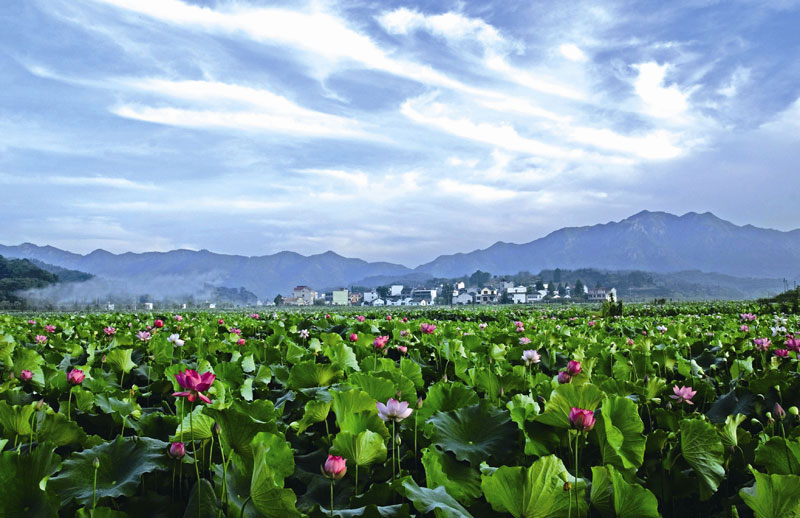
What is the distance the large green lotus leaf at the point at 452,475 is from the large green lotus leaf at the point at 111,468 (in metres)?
0.76

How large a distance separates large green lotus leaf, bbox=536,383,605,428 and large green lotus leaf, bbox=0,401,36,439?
1.60 metres

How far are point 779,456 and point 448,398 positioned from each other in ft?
3.32

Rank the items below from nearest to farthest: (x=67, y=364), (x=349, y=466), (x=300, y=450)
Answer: (x=349, y=466), (x=300, y=450), (x=67, y=364)

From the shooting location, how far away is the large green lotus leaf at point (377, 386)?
6.02ft

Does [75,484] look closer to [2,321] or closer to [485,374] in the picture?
[485,374]

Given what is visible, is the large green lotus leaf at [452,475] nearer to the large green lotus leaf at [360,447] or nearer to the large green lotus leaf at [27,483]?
the large green lotus leaf at [360,447]

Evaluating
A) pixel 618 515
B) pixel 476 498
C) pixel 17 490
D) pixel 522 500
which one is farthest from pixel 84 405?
pixel 618 515

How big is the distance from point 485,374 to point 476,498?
837 millimetres

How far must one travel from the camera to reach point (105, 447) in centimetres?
150

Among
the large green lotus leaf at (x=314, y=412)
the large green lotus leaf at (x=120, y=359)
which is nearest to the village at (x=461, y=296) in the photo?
the large green lotus leaf at (x=120, y=359)

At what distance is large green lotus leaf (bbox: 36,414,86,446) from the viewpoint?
1606 millimetres

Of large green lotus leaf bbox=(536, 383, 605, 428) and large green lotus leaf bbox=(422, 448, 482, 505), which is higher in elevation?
large green lotus leaf bbox=(536, 383, 605, 428)

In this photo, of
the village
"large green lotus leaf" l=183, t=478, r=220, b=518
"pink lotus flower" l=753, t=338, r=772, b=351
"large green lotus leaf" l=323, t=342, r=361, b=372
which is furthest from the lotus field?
the village

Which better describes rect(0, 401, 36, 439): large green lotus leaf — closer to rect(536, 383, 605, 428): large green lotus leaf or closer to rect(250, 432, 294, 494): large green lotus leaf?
rect(250, 432, 294, 494): large green lotus leaf
